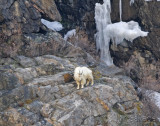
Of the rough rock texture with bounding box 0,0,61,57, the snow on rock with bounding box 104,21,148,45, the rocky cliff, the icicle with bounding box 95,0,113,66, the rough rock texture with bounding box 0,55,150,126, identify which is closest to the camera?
the rough rock texture with bounding box 0,55,150,126

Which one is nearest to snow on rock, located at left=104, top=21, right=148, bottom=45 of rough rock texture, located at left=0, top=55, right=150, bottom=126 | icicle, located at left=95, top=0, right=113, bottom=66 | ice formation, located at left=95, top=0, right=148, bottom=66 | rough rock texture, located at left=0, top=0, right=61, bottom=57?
ice formation, located at left=95, top=0, right=148, bottom=66

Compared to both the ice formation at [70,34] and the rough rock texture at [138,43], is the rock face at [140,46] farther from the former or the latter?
the ice formation at [70,34]

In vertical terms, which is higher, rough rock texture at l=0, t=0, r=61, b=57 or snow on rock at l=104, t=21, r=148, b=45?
rough rock texture at l=0, t=0, r=61, b=57

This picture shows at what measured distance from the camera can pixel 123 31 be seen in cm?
2548

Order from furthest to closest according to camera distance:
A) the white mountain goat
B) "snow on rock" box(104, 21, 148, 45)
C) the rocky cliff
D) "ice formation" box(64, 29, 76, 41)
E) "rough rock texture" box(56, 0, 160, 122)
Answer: "ice formation" box(64, 29, 76, 41)
"snow on rock" box(104, 21, 148, 45)
"rough rock texture" box(56, 0, 160, 122)
the white mountain goat
the rocky cliff

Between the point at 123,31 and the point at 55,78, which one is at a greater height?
the point at 123,31

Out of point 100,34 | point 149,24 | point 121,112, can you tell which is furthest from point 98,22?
point 121,112

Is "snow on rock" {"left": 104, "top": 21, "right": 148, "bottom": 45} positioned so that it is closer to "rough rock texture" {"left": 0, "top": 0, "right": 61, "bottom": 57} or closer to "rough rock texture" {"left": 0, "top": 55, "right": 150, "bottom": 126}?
"rough rock texture" {"left": 0, "top": 0, "right": 61, "bottom": 57}

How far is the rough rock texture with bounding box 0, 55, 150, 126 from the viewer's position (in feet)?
38.5

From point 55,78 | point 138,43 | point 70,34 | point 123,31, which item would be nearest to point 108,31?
point 123,31

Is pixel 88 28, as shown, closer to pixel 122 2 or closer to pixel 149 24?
pixel 122 2

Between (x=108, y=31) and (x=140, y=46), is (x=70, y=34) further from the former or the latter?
(x=140, y=46)

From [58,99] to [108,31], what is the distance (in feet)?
48.4

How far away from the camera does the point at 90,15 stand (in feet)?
92.3
